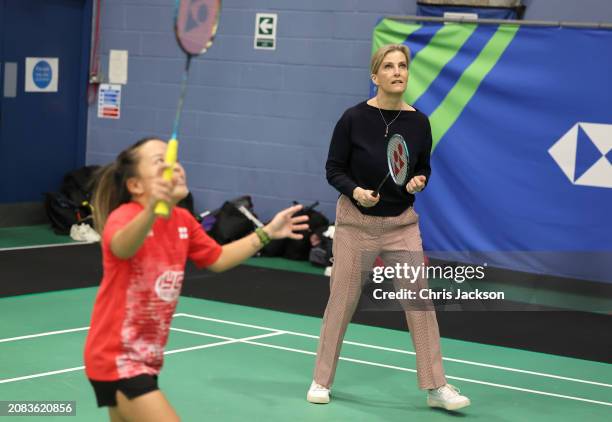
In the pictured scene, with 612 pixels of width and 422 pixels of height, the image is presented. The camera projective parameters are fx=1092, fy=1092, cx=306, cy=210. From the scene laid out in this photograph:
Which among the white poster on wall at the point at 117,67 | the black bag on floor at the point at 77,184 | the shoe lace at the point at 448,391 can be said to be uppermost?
the white poster on wall at the point at 117,67

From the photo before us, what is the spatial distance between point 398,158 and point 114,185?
2.13 m

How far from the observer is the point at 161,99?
1192 cm

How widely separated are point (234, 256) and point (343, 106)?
280 inches

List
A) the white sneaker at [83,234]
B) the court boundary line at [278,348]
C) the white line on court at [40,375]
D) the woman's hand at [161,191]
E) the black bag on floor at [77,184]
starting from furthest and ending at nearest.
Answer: the black bag on floor at [77,184], the white sneaker at [83,234], the court boundary line at [278,348], the white line on court at [40,375], the woman's hand at [161,191]

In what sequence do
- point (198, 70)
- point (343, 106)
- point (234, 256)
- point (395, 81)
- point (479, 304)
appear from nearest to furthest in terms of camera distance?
point (234, 256) → point (395, 81) → point (479, 304) → point (343, 106) → point (198, 70)

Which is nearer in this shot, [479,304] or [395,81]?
[395,81]

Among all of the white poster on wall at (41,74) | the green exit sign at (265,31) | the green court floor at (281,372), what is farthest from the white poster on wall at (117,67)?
the green court floor at (281,372)

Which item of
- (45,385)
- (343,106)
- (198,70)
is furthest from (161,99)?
(45,385)

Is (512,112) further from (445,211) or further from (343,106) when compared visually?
(343,106)

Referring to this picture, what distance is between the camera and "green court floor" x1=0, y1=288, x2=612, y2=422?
555 cm

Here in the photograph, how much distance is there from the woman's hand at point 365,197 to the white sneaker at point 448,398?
3.38ft

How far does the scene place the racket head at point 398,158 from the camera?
212 inches

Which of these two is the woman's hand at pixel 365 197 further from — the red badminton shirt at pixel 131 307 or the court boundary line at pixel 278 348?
the red badminton shirt at pixel 131 307

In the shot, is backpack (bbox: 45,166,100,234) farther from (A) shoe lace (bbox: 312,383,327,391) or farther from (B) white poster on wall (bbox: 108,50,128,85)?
(A) shoe lace (bbox: 312,383,327,391)
